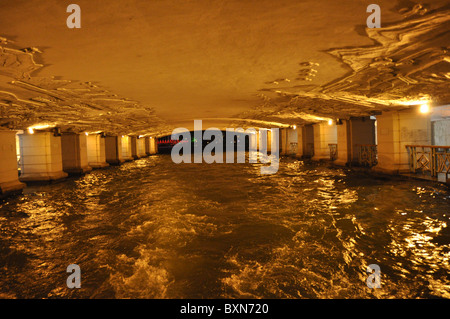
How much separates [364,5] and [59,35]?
151 inches

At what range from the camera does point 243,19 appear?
357 centimetres

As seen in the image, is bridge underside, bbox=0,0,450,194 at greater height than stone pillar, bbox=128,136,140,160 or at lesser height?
greater

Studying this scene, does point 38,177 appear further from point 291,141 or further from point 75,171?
point 291,141

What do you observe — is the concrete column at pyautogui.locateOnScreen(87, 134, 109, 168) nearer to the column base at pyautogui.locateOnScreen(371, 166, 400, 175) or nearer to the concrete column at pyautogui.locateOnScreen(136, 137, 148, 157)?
the concrete column at pyautogui.locateOnScreen(136, 137, 148, 157)

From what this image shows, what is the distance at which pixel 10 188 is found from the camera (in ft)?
35.8

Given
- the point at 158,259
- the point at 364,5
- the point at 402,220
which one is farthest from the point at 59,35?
the point at 402,220

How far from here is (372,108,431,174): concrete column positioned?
1209 centimetres

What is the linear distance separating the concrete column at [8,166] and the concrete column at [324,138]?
55.9 feet

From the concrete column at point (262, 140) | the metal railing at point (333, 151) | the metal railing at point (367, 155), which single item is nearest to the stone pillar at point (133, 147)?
the concrete column at point (262, 140)

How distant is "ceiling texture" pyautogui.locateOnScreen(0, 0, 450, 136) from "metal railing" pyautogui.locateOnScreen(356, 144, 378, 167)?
21.7 feet

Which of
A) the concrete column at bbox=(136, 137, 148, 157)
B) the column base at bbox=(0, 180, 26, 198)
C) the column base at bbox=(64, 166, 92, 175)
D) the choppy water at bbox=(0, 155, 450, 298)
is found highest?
the concrete column at bbox=(136, 137, 148, 157)

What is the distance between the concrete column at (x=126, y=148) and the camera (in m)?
27.7

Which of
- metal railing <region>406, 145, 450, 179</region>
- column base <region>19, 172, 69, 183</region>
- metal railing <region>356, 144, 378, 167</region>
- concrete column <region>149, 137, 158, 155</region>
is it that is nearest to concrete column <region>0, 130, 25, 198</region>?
column base <region>19, 172, 69, 183</region>
